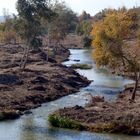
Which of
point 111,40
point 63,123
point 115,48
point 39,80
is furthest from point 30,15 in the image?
point 63,123

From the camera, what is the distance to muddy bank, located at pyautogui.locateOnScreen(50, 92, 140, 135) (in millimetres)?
40750

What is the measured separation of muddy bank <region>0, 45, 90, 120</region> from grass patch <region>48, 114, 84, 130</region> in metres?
4.98

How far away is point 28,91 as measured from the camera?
57.8m

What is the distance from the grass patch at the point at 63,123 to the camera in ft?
137

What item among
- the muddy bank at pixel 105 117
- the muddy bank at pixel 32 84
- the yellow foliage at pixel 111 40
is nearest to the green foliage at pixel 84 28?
the muddy bank at pixel 32 84

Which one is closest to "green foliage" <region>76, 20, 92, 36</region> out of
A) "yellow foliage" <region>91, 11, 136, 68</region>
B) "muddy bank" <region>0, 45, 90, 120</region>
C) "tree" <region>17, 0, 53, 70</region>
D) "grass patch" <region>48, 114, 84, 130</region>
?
"muddy bank" <region>0, 45, 90, 120</region>

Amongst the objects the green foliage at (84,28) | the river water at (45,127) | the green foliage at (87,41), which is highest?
the green foliage at (84,28)

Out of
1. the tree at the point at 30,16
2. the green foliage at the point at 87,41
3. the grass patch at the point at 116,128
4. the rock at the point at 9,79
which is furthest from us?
the green foliage at the point at 87,41

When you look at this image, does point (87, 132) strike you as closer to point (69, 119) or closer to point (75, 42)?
point (69, 119)

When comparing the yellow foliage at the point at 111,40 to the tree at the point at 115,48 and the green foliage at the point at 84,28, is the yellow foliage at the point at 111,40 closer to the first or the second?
the tree at the point at 115,48

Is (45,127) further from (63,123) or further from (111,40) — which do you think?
(111,40)

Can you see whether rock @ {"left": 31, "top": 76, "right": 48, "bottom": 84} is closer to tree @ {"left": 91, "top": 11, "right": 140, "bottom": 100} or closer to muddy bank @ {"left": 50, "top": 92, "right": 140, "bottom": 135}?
tree @ {"left": 91, "top": 11, "right": 140, "bottom": 100}

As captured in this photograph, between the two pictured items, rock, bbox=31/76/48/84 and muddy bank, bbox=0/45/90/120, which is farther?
rock, bbox=31/76/48/84

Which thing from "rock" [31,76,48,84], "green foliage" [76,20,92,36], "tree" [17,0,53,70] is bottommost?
"rock" [31,76,48,84]
